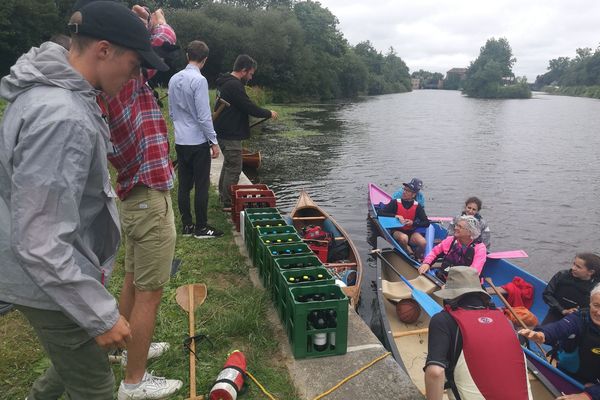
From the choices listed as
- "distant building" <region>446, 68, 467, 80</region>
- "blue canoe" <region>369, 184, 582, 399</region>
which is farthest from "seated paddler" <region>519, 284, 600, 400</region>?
"distant building" <region>446, 68, 467, 80</region>

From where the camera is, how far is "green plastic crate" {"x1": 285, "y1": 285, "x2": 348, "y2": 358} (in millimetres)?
3584

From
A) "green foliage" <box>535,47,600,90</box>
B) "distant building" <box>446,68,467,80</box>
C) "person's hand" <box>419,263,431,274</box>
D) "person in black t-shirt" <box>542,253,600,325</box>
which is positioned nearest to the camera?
"person in black t-shirt" <box>542,253,600,325</box>

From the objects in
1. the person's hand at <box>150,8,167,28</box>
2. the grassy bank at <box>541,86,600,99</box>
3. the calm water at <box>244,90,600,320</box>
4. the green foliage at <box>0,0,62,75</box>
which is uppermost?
the green foliage at <box>0,0,62,75</box>

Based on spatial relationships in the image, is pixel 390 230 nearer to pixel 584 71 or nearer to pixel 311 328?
pixel 311 328

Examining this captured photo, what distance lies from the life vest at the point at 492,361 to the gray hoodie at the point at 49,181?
2401 millimetres

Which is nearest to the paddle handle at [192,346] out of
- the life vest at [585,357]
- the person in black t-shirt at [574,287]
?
the life vest at [585,357]

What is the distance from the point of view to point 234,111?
6855mm

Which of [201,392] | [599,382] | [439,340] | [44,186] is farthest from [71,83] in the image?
[599,382]

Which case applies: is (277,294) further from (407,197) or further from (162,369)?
(407,197)

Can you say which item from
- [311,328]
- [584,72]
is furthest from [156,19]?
[584,72]

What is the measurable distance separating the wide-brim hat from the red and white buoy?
64.1 inches

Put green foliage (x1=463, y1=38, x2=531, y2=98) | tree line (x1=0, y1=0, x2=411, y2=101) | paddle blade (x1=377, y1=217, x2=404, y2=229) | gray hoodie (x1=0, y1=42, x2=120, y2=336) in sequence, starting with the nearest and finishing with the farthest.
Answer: gray hoodie (x1=0, y1=42, x2=120, y2=336)
paddle blade (x1=377, y1=217, x2=404, y2=229)
tree line (x1=0, y1=0, x2=411, y2=101)
green foliage (x1=463, y1=38, x2=531, y2=98)

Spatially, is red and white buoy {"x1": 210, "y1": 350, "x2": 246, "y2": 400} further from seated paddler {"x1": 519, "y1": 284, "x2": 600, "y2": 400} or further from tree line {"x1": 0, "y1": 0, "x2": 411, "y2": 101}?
tree line {"x1": 0, "y1": 0, "x2": 411, "y2": 101}

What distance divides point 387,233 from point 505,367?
605 centimetres
